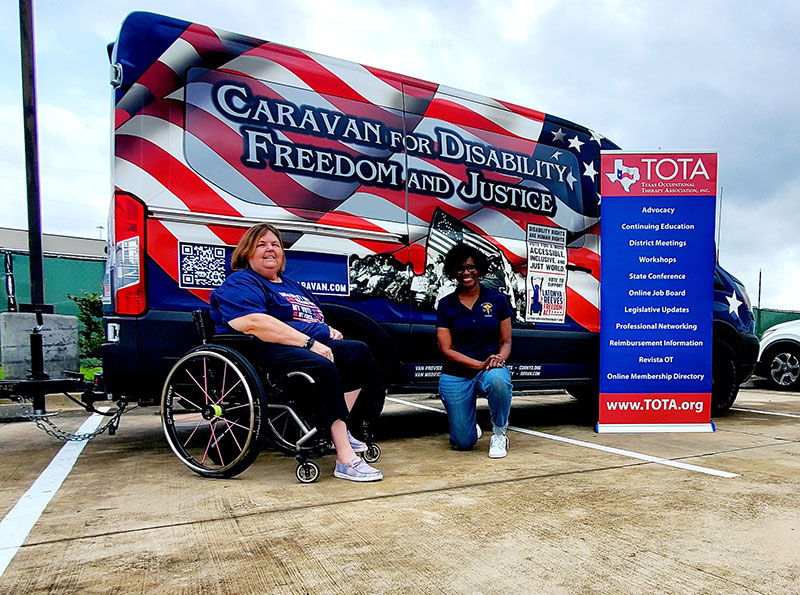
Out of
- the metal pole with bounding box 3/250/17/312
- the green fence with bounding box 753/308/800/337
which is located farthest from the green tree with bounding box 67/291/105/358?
the green fence with bounding box 753/308/800/337

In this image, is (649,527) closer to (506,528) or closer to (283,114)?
(506,528)

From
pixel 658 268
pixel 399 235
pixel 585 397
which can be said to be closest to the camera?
pixel 399 235

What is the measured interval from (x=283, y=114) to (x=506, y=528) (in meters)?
2.66

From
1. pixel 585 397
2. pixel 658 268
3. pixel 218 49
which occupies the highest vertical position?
Result: pixel 218 49

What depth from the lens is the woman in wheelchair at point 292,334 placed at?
2.89 meters

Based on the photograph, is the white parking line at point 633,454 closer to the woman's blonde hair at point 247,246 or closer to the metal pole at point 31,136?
the woman's blonde hair at point 247,246

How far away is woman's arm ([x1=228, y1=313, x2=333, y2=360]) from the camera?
9.69 feet

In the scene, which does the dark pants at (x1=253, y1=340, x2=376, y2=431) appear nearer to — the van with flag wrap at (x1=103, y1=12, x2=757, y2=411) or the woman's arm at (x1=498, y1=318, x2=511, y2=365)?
the van with flag wrap at (x1=103, y1=12, x2=757, y2=411)

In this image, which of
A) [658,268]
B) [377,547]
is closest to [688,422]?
[658,268]

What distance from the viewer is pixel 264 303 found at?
3.05 m

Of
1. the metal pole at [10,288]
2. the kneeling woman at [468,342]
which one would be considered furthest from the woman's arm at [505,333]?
the metal pole at [10,288]

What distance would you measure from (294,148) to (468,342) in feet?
5.37

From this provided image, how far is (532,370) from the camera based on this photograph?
182 inches

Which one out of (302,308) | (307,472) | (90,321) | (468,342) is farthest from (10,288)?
(90,321)
